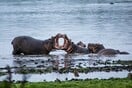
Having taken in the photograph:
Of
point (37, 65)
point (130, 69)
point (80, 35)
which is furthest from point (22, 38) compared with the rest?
point (80, 35)

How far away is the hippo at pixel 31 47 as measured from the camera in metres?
31.2

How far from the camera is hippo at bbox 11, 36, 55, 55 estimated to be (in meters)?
31.2

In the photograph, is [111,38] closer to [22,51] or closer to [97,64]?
[22,51]

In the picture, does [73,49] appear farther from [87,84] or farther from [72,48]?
[87,84]

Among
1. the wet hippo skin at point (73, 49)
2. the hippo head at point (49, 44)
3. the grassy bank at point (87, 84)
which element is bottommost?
the wet hippo skin at point (73, 49)

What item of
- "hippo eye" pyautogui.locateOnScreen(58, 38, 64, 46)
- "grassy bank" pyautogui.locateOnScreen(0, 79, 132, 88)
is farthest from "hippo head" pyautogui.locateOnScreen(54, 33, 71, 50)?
"grassy bank" pyautogui.locateOnScreen(0, 79, 132, 88)

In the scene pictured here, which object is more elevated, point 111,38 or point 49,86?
point 49,86

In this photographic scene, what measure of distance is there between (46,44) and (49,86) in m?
15.0

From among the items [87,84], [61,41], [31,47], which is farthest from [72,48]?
[87,84]

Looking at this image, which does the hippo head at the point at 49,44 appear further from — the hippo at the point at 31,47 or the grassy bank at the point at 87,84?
the grassy bank at the point at 87,84

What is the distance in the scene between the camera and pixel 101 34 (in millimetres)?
46594

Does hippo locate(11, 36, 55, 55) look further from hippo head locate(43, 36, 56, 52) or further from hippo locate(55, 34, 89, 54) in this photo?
hippo locate(55, 34, 89, 54)

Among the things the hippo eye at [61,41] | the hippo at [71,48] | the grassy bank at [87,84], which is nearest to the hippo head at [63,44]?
the hippo at [71,48]

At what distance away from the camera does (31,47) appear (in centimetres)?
3116
